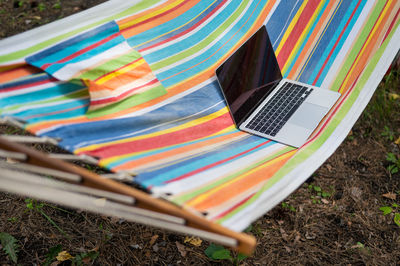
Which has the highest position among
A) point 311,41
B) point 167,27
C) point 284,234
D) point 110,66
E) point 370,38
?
point 370,38

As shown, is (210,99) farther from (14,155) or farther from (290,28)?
(14,155)

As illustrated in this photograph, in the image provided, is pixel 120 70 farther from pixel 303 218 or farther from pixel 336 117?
pixel 303 218

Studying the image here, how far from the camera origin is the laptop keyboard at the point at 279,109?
1.58 meters

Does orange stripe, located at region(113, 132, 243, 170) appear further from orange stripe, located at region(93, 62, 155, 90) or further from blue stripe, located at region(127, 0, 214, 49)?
blue stripe, located at region(127, 0, 214, 49)

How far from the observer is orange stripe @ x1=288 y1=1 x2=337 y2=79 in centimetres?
193

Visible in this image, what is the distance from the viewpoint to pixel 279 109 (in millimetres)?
1709

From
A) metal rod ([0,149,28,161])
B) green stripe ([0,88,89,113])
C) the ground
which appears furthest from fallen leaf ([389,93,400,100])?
metal rod ([0,149,28,161])

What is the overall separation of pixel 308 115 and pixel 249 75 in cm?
31

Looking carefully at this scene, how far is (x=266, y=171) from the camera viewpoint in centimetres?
125

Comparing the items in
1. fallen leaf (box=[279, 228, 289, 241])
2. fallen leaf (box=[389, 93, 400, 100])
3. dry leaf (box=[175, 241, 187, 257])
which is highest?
fallen leaf (box=[389, 93, 400, 100])

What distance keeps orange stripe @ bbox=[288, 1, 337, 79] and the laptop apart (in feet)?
0.31

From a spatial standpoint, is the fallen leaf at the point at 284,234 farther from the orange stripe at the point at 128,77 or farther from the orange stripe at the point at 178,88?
the orange stripe at the point at 128,77

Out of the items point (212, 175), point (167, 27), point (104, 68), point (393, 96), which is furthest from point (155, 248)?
point (393, 96)

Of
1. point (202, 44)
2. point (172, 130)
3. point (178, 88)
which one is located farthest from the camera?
point (202, 44)
